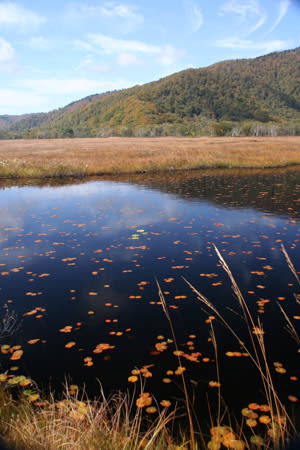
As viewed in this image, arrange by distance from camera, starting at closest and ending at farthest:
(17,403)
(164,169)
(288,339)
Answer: (17,403) → (288,339) → (164,169)

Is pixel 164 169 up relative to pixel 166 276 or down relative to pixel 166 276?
up

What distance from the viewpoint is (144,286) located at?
639 cm

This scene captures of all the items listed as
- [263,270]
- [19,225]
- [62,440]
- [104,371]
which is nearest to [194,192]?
[19,225]

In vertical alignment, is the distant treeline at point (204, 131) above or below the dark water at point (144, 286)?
above

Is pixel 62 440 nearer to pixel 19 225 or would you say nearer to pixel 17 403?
pixel 17 403

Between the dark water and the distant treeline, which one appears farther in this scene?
the distant treeline

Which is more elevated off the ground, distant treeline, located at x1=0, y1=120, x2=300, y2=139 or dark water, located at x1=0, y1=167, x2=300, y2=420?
distant treeline, located at x1=0, y1=120, x2=300, y2=139

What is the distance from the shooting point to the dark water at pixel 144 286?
4.06 metres

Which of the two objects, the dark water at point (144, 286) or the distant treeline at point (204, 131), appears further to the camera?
the distant treeline at point (204, 131)

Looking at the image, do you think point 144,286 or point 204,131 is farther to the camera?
point 204,131

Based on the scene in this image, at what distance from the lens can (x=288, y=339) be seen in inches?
184

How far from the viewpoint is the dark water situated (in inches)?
160

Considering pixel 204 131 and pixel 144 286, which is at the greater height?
pixel 204 131

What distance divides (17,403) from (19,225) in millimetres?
8446
